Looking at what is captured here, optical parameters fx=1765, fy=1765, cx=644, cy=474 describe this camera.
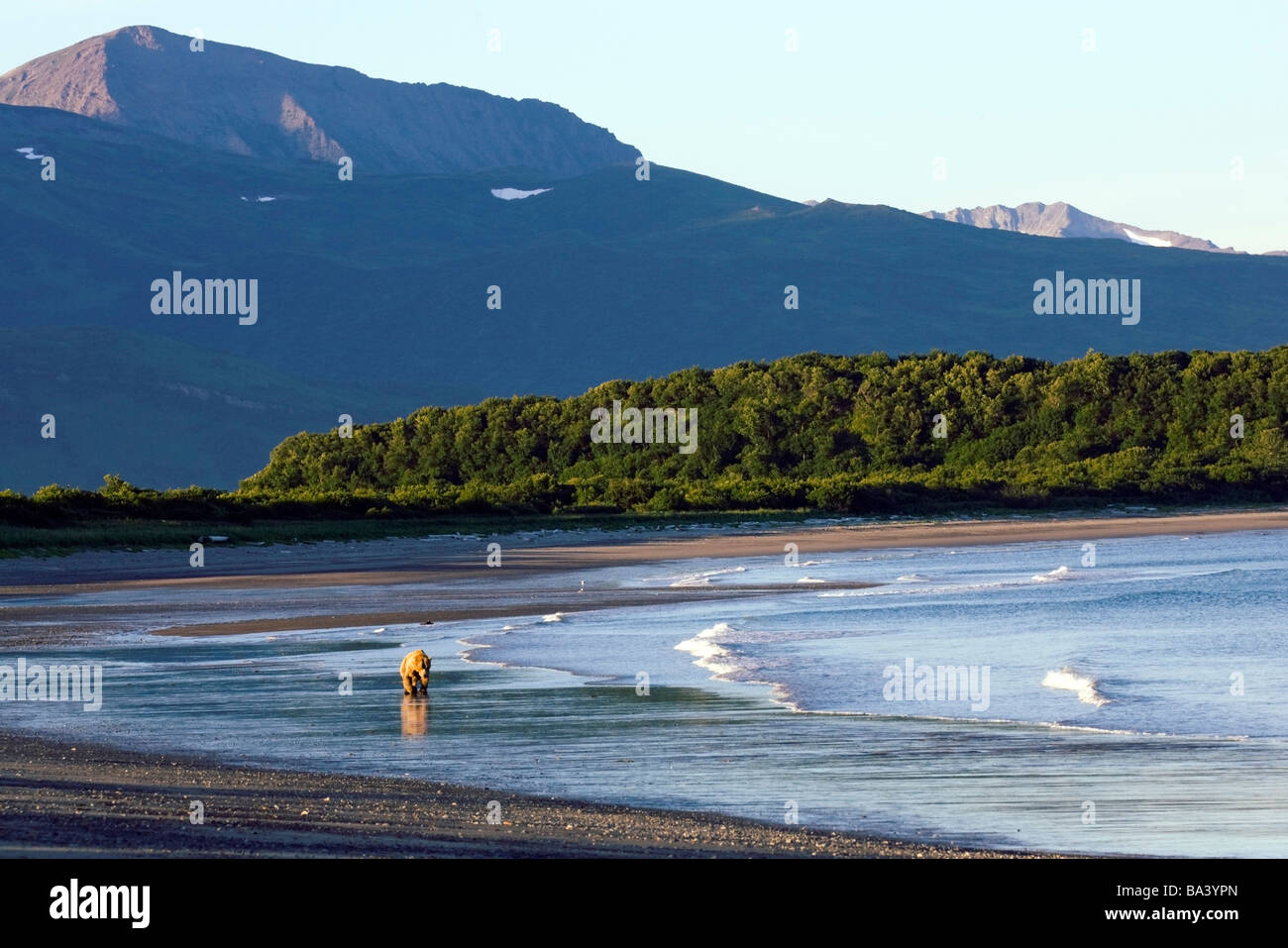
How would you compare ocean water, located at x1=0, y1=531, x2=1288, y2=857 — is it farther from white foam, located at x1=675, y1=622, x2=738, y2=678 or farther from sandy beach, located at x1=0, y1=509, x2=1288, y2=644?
sandy beach, located at x1=0, y1=509, x2=1288, y2=644

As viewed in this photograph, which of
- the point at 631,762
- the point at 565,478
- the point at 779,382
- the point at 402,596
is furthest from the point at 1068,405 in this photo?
the point at 631,762

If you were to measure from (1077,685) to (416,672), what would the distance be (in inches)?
288

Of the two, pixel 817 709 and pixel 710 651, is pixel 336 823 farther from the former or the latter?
pixel 710 651

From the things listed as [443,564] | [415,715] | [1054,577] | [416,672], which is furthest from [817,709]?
[443,564]

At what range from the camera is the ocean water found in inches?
497

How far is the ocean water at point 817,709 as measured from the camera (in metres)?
12.6

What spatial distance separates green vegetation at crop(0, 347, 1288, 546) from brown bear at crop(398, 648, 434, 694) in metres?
59.1

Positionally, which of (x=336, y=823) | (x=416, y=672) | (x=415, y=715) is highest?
(x=416, y=672)

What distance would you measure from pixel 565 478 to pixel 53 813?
81.8m

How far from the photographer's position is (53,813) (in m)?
11.9

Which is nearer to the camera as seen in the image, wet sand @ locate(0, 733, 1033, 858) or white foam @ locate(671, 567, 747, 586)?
wet sand @ locate(0, 733, 1033, 858)

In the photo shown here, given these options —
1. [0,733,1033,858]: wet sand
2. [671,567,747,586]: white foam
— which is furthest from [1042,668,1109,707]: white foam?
[671,567,747,586]: white foam

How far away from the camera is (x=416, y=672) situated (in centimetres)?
1948
